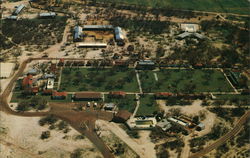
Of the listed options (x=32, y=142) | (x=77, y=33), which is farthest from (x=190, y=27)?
(x=32, y=142)

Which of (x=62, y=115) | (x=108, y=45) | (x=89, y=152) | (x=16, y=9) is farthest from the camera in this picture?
(x=16, y=9)

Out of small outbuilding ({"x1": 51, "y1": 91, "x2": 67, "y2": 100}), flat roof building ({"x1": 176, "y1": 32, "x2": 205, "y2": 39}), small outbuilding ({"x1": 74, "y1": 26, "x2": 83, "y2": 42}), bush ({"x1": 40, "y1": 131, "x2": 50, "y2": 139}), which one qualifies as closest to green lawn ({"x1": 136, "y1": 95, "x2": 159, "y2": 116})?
small outbuilding ({"x1": 51, "y1": 91, "x2": 67, "y2": 100})

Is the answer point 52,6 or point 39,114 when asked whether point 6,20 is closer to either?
point 52,6

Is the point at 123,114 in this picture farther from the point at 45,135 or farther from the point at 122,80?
the point at 45,135

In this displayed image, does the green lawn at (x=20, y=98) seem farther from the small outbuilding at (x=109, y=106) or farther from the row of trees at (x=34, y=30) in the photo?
the row of trees at (x=34, y=30)

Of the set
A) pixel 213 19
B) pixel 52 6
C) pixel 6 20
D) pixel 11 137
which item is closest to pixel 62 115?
pixel 11 137

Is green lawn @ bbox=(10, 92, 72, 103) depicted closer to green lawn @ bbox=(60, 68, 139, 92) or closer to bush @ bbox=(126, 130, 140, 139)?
green lawn @ bbox=(60, 68, 139, 92)

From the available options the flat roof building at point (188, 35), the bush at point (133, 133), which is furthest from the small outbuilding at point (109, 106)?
the flat roof building at point (188, 35)
